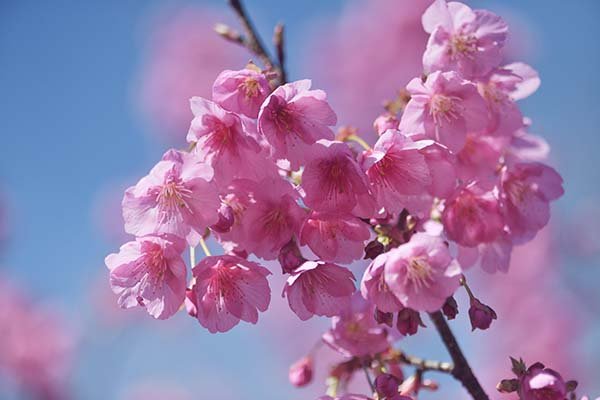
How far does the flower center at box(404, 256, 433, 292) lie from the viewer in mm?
1247

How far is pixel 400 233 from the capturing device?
1453mm

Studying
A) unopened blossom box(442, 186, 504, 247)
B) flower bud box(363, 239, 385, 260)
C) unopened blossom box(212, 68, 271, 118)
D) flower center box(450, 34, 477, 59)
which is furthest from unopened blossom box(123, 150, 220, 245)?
flower center box(450, 34, 477, 59)

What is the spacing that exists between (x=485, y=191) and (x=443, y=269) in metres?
0.39

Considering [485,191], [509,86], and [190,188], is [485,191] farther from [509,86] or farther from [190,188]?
[190,188]

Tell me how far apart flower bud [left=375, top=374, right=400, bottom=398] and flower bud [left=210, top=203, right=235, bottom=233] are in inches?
20.7

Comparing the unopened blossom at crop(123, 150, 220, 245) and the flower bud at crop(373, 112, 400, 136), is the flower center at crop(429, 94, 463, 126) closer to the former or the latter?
the flower bud at crop(373, 112, 400, 136)

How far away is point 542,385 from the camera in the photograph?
132 cm

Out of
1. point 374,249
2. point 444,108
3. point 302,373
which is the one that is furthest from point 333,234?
point 302,373

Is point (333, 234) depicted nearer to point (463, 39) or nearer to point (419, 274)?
point (419, 274)

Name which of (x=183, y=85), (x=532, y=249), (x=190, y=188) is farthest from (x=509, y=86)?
(x=183, y=85)

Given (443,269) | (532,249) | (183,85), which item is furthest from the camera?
(183,85)

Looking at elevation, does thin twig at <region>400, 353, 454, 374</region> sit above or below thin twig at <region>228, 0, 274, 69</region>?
below

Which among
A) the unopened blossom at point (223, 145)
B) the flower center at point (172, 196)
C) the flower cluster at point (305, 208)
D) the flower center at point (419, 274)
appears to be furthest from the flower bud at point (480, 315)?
the flower center at point (172, 196)

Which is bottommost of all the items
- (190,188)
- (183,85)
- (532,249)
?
(190,188)
